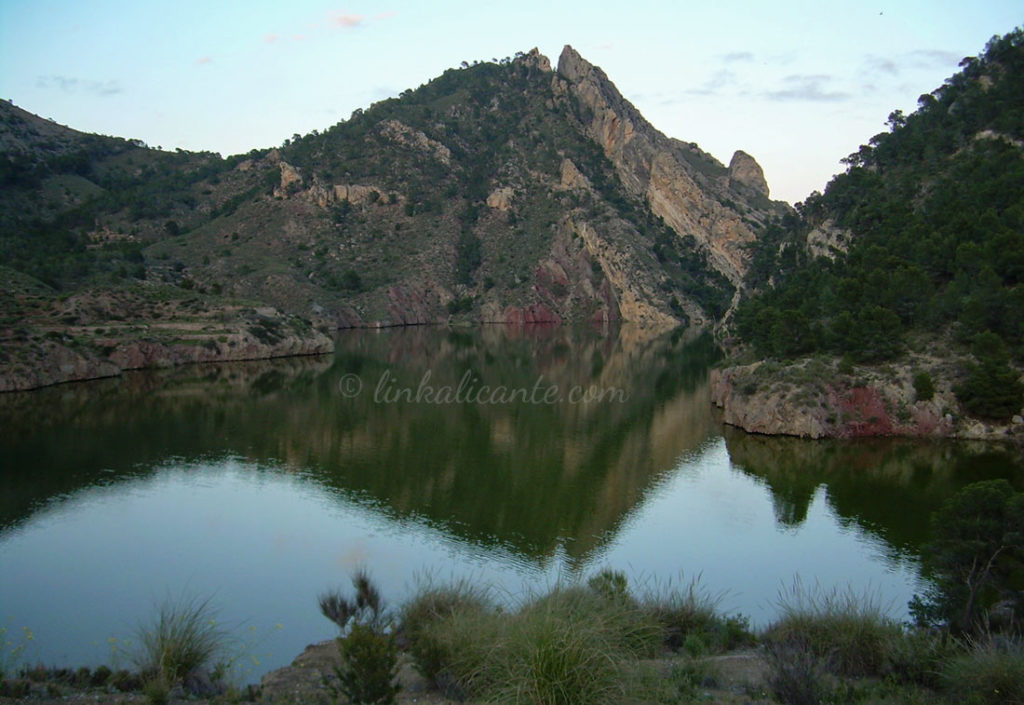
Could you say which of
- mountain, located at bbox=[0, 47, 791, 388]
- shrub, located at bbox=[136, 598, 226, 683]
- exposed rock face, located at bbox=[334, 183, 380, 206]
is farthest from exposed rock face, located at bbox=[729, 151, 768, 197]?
shrub, located at bbox=[136, 598, 226, 683]

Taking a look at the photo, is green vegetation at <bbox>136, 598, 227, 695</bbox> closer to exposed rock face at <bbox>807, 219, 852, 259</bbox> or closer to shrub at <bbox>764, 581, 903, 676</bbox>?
shrub at <bbox>764, 581, 903, 676</bbox>

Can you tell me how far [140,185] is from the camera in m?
118

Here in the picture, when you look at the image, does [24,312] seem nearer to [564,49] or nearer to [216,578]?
[216,578]

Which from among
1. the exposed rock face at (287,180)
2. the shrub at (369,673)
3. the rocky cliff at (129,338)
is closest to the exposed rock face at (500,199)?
the exposed rock face at (287,180)

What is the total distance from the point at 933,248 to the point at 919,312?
479 cm

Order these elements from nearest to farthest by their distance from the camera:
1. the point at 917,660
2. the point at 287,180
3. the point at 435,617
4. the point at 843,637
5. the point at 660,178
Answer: the point at 917,660 → the point at 843,637 → the point at 435,617 → the point at 287,180 → the point at 660,178

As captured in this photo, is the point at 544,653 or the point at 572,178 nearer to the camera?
the point at 544,653

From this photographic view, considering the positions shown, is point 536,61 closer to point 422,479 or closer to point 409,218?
point 409,218

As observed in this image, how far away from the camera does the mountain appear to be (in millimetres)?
82375

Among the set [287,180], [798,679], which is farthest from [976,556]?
[287,180]

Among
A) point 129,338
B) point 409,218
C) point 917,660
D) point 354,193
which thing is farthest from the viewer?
point 409,218

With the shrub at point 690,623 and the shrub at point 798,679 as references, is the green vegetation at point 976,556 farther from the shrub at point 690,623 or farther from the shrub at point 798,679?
the shrub at point 798,679

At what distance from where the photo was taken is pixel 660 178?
5738 inches

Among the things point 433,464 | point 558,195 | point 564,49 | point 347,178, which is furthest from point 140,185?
point 433,464
